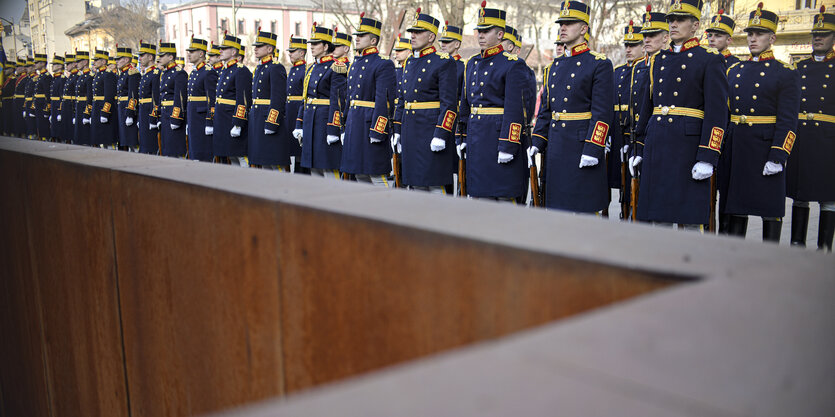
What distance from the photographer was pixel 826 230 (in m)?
6.37

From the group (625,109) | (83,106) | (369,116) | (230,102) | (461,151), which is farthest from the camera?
(83,106)

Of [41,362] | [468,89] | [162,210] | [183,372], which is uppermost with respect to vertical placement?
[468,89]

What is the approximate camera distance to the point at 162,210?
3.37 meters

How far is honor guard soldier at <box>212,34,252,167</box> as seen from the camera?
1059 centimetres

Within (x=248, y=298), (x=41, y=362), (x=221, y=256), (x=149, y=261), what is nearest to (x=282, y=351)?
(x=248, y=298)

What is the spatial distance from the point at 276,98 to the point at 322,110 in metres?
1.14

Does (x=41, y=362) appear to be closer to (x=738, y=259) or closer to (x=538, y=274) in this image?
(x=538, y=274)

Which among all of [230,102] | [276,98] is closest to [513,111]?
[276,98]

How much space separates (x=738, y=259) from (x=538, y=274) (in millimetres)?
477

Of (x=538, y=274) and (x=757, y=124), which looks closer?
(x=538, y=274)

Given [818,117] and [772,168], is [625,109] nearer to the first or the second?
[818,117]

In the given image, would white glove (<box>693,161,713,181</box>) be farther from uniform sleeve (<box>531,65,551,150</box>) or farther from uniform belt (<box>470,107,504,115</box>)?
uniform belt (<box>470,107,504,115</box>)

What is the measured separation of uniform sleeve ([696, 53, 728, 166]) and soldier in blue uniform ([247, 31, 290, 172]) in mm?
5932

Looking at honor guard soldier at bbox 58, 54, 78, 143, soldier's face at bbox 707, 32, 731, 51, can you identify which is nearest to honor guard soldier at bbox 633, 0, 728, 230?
soldier's face at bbox 707, 32, 731, 51
